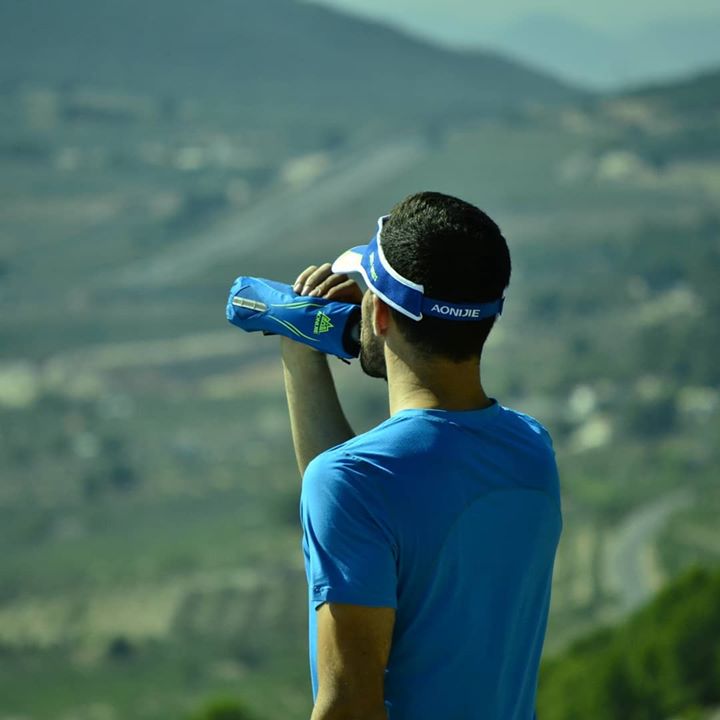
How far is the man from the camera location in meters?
2.15

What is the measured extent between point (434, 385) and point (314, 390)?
13.5 inches

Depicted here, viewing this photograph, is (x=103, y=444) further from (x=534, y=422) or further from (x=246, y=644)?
(x=534, y=422)

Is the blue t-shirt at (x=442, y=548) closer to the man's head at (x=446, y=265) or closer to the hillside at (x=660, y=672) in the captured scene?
the man's head at (x=446, y=265)

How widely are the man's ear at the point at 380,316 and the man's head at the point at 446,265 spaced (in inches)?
0.6

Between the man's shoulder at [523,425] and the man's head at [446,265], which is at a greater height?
the man's head at [446,265]

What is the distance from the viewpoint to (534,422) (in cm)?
255

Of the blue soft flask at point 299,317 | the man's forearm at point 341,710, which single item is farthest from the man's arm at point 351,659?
the blue soft flask at point 299,317

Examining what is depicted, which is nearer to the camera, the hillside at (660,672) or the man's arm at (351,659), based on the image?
the man's arm at (351,659)

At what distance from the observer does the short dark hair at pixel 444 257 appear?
2.26m

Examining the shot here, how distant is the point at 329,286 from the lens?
105 inches

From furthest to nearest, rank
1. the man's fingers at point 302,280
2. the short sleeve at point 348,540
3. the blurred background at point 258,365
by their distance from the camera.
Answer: the blurred background at point 258,365 → the man's fingers at point 302,280 → the short sleeve at point 348,540

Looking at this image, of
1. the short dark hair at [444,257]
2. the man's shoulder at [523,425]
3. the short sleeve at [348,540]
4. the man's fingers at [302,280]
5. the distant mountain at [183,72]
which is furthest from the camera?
the distant mountain at [183,72]

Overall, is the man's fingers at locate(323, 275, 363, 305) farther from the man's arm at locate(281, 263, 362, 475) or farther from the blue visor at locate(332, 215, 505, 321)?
the blue visor at locate(332, 215, 505, 321)

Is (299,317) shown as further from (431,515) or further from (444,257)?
(431,515)
